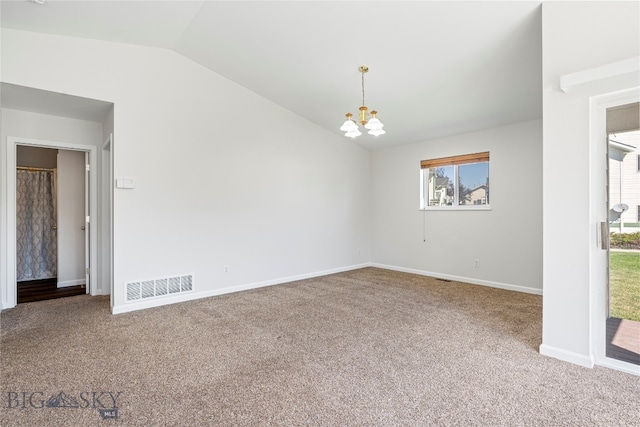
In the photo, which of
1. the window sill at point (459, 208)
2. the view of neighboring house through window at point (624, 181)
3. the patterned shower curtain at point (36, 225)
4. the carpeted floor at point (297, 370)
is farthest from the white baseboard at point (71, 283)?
the view of neighboring house through window at point (624, 181)

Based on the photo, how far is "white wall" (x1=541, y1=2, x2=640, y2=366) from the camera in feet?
7.70

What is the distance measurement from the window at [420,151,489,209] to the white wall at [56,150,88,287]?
5943mm

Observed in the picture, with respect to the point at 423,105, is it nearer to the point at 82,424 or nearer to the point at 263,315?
the point at 263,315

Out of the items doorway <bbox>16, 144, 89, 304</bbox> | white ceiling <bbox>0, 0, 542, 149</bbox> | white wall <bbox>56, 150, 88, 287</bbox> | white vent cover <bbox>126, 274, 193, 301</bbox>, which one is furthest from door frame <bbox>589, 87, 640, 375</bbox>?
white wall <bbox>56, 150, 88, 287</bbox>

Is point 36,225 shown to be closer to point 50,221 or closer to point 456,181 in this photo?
point 50,221

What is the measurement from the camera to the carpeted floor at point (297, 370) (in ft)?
6.12

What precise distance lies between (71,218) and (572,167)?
263 inches

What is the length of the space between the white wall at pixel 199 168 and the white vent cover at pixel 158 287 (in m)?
0.08

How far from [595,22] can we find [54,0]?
449cm

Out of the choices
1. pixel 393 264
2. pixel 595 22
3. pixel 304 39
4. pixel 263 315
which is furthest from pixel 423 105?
pixel 263 315

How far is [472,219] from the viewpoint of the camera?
5281 mm

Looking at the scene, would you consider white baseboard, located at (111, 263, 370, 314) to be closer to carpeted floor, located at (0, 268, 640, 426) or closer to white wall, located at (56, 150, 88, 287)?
carpeted floor, located at (0, 268, 640, 426)

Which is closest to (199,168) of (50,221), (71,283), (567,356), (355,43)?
(355,43)

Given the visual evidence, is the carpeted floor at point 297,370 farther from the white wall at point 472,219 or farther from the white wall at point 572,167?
the white wall at point 472,219
